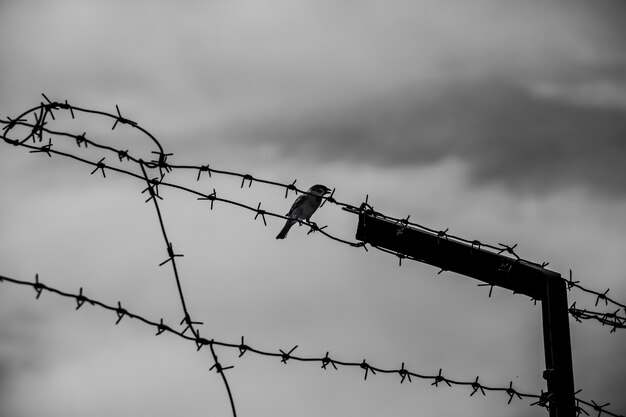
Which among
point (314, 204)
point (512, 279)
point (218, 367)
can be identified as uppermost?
point (314, 204)

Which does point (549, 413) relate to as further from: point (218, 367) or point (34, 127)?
point (34, 127)

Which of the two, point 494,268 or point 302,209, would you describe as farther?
point 302,209

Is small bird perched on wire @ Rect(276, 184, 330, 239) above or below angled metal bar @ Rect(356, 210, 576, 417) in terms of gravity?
above

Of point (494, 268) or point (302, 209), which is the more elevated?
point (302, 209)

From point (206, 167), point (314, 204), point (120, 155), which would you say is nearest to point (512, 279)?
point (206, 167)

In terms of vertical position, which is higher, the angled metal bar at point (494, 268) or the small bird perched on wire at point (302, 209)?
the small bird perched on wire at point (302, 209)

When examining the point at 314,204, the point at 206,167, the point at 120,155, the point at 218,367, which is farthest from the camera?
the point at 314,204

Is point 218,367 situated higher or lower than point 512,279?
lower

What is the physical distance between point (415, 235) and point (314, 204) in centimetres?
549

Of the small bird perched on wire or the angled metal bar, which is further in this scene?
the small bird perched on wire

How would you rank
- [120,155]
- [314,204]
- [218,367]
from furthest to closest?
[314,204], [120,155], [218,367]

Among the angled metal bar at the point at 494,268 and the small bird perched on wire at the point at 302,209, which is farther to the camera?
the small bird perched on wire at the point at 302,209

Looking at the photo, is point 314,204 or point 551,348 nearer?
point 551,348

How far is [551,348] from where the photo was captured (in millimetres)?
5535
